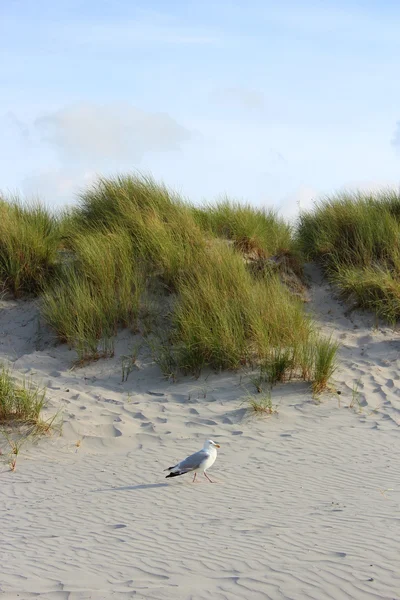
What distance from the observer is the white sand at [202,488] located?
168 inches

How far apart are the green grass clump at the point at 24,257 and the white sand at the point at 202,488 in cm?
48

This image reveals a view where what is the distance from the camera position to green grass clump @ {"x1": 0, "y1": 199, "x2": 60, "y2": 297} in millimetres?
11039

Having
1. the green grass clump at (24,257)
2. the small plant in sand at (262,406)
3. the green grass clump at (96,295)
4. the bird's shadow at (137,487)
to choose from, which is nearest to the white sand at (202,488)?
the bird's shadow at (137,487)

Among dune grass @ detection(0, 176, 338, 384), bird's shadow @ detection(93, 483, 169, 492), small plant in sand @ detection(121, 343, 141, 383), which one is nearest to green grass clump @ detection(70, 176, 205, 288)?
dune grass @ detection(0, 176, 338, 384)

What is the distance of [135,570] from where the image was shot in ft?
14.6

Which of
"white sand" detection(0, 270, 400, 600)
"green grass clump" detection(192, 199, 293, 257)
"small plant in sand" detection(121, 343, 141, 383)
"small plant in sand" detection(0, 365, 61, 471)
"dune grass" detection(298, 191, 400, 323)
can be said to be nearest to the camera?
"white sand" detection(0, 270, 400, 600)

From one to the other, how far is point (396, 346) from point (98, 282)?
417 cm

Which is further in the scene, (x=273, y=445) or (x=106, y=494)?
(x=273, y=445)

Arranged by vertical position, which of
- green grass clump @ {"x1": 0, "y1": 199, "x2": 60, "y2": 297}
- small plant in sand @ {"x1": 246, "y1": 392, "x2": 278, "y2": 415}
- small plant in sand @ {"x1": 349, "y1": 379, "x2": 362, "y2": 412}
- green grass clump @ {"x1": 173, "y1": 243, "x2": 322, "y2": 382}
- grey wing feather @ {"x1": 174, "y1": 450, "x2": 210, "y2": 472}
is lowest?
small plant in sand @ {"x1": 349, "y1": 379, "x2": 362, "y2": 412}

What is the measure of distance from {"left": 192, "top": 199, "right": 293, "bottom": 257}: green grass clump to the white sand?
5.67 ft

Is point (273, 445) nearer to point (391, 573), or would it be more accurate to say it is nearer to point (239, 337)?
point (239, 337)

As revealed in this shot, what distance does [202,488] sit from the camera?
6277 mm

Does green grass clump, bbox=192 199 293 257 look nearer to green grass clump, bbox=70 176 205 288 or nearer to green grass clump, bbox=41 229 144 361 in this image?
green grass clump, bbox=70 176 205 288

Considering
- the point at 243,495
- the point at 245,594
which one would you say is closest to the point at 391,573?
the point at 245,594
